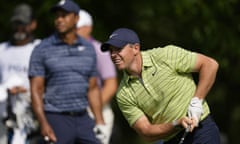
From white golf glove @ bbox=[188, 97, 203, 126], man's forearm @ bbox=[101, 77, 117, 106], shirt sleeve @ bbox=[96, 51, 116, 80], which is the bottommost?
man's forearm @ bbox=[101, 77, 117, 106]

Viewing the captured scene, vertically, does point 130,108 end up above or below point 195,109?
below

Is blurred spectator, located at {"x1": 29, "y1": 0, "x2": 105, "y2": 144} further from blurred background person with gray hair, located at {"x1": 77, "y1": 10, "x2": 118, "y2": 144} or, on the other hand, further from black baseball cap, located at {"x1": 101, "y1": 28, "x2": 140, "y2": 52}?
black baseball cap, located at {"x1": 101, "y1": 28, "x2": 140, "y2": 52}

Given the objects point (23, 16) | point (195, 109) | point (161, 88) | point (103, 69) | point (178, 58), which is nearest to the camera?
point (195, 109)

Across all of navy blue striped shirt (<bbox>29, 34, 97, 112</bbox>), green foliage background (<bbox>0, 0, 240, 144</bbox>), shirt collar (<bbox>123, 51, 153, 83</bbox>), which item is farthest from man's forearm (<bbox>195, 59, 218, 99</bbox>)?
green foliage background (<bbox>0, 0, 240, 144</bbox>)

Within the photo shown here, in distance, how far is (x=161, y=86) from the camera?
8.80 meters

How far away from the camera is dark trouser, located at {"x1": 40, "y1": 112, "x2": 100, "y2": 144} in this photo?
34.8 feet

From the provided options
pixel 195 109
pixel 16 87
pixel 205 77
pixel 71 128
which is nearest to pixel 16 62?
pixel 16 87

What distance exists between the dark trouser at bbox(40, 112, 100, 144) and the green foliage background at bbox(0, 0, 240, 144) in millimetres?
4159

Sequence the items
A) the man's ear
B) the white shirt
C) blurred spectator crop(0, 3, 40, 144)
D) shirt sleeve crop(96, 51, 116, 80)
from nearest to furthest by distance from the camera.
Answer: the man's ear, blurred spectator crop(0, 3, 40, 144), the white shirt, shirt sleeve crop(96, 51, 116, 80)

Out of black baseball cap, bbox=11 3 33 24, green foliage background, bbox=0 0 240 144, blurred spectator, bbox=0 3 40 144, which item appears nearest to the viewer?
blurred spectator, bbox=0 3 40 144

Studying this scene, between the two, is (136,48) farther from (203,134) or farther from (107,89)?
(107,89)

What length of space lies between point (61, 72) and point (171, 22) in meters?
5.51

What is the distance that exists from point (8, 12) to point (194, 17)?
251cm

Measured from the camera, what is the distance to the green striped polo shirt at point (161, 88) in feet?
28.7
